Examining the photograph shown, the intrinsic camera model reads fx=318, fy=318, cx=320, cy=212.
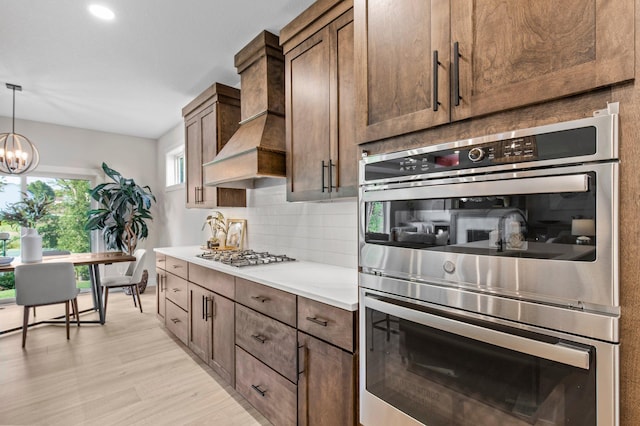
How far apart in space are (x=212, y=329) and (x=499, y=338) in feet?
6.99

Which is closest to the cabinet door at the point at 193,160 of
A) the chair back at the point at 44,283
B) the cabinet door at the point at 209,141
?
the cabinet door at the point at 209,141

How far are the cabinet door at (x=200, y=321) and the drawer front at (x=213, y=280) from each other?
6 cm

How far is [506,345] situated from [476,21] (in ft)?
3.28

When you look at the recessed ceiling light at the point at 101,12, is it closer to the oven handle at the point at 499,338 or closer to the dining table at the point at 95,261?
the dining table at the point at 95,261

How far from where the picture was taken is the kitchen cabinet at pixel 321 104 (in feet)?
5.91

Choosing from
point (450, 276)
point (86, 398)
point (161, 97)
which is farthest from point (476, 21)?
point (161, 97)

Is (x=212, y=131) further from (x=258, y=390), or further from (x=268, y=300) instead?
(x=258, y=390)

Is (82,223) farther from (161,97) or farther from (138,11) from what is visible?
(138,11)

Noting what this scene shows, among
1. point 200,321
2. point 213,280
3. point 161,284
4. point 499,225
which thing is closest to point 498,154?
point 499,225

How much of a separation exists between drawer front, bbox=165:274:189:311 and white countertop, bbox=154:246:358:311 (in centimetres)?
46

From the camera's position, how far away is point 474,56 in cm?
101

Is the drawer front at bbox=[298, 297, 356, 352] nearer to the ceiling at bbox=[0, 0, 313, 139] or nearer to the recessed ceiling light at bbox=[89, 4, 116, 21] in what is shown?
the ceiling at bbox=[0, 0, 313, 139]

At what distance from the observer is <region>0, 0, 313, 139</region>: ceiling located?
220cm

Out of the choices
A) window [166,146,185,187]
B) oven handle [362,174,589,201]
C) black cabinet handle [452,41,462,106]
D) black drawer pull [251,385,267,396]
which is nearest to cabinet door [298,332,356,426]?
black drawer pull [251,385,267,396]
